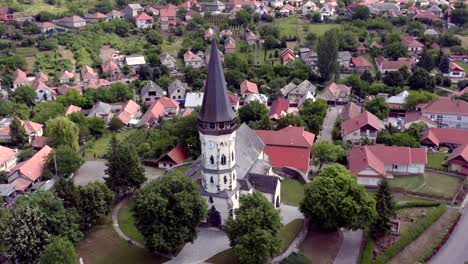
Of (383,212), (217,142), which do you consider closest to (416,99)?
(383,212)

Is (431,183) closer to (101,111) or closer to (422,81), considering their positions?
(422,81)

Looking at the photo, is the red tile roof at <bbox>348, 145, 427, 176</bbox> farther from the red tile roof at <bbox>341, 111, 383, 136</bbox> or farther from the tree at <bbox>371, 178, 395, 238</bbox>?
the tree at <bbox>371, 178, 395, 238</bbox>

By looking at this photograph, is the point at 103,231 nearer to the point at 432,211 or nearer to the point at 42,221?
the point at 42,221

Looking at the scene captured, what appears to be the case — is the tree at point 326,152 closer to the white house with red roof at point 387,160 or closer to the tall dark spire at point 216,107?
the white house with red roof at point 387,160

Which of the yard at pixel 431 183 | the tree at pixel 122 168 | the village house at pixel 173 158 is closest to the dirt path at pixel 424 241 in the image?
the yard at pixel 431 183

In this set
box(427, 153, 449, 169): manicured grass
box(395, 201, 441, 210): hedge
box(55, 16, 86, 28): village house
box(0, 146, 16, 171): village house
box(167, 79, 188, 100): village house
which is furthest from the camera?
box(55, 16, 86, 28): village house

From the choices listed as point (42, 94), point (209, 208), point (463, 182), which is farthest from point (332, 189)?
point (42, 94)

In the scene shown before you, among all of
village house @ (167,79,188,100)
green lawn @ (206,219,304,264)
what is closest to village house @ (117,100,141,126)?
village house @ (167,79,188,100)
